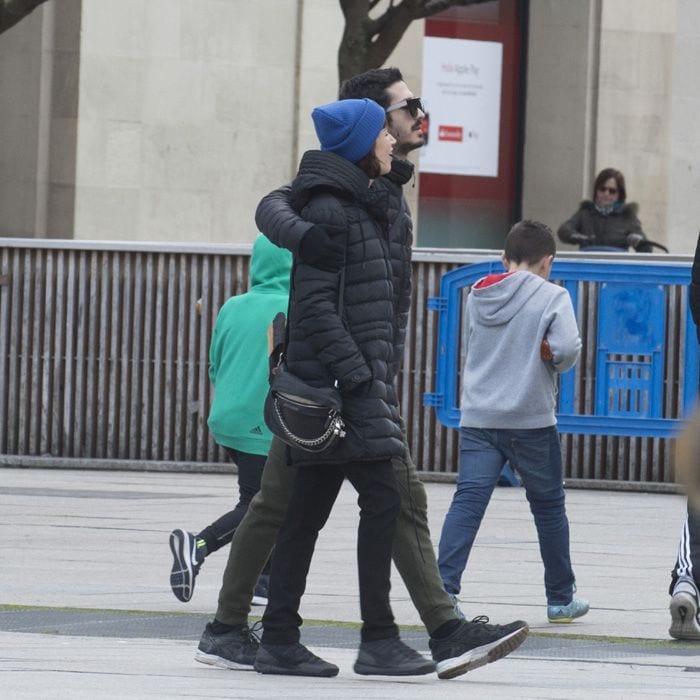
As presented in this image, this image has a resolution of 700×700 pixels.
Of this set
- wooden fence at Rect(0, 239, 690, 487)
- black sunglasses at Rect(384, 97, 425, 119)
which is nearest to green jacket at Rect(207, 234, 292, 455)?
black sunglasses at Rect(384, 97, 425, 119)

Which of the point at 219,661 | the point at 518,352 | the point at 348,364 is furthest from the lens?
the point at 518,352

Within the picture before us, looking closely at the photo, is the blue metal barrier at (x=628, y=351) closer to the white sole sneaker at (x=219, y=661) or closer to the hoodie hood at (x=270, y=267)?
the hoodie hood at (x=270, y=267)

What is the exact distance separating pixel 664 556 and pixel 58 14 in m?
10.9

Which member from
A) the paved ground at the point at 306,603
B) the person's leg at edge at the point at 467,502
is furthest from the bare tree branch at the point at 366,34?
the person's leg at edge at the point at 467,502

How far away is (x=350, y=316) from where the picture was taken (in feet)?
19.1

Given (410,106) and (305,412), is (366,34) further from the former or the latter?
(305,412)

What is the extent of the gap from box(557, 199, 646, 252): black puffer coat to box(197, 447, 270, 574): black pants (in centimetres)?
1010

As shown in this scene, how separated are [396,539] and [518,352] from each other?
1.77 metres

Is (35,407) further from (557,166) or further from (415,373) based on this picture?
(557,166)

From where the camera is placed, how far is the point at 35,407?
14.5m

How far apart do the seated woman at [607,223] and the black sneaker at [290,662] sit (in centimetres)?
1164

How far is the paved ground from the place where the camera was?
5664 mm

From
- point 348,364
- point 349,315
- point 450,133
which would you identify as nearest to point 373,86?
point 349,315

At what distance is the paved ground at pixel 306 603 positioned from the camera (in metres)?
5.66
